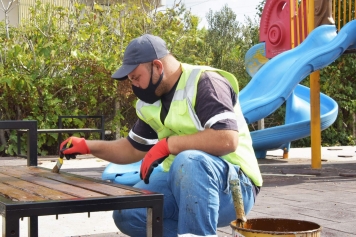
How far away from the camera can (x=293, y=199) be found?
17.5 feet

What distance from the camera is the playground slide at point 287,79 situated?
766 centimetres

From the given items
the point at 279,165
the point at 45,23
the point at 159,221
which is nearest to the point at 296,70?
the point at 279,165

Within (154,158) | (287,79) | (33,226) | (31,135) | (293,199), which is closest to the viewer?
(154,158)

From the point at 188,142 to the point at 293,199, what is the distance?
2964mm

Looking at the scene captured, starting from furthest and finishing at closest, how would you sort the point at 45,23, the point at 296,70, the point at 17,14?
the point at 17,14, the point at 45,23, the point at 296,70

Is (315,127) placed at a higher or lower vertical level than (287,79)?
lower

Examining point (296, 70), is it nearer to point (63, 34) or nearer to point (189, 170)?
point (63, 34)

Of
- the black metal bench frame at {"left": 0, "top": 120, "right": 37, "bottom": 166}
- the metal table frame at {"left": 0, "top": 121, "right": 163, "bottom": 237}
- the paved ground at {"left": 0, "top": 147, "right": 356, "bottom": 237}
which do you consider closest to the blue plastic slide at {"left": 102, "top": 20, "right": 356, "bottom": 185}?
the paved ground at {"left": 0, "top": 147, "right": 356, "bottom": 237}

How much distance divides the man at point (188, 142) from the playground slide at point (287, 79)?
15.6 ft

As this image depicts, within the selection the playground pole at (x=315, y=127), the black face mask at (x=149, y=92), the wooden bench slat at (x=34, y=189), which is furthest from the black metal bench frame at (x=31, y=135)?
the playground pole at (x=315, y=127)

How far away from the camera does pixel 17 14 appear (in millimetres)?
25469

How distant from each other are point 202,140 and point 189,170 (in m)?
0.15

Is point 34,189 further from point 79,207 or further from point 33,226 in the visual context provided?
point 33,226

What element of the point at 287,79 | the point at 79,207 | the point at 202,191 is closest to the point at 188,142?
the point at 202,191
